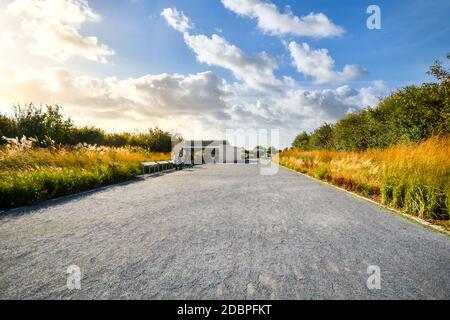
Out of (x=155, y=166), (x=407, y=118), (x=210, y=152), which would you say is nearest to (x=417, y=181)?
(x=407, y=118)

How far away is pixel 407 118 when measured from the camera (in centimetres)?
1388

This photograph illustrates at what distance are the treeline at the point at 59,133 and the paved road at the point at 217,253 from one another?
11482 millimetres

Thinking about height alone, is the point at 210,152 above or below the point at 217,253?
above

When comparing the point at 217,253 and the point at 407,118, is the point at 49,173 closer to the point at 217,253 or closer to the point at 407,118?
the point at 217,253

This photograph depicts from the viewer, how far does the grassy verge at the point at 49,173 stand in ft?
24.7

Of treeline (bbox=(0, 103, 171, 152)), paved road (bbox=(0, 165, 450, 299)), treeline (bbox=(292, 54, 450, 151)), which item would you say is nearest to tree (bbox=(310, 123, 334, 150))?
treeline (bbox=(292, 54, 450, 151))

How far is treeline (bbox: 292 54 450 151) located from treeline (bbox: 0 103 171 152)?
1753cm

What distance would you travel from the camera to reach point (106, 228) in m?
5.34

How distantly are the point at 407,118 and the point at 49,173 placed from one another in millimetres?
15396

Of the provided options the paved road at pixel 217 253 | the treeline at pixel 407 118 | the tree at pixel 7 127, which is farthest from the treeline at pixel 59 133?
the treeline at pixel 407 118

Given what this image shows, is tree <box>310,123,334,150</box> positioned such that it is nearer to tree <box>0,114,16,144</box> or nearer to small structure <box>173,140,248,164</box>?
small structure <box>173,140,248,164</box>

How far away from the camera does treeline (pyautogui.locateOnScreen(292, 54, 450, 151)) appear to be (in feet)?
40.4

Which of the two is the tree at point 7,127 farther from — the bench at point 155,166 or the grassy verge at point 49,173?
the bench at point 155,166
